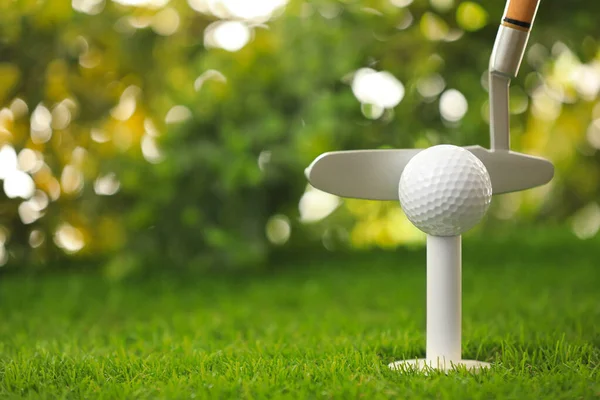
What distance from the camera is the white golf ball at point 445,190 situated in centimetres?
138

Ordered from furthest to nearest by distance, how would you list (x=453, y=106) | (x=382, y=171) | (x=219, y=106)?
(x=219, y=106) < (x=453, y=106) < (x=382, y=171)

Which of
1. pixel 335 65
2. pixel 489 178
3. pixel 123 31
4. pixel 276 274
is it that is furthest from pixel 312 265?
pixel 489 178

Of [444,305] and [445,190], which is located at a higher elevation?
[445,190]

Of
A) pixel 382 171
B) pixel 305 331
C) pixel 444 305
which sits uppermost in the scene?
pixel 382 171

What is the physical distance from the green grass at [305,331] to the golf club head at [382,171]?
1.40 feet

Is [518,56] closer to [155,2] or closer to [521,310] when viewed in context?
[521,310]

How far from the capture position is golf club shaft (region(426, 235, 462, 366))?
142cm

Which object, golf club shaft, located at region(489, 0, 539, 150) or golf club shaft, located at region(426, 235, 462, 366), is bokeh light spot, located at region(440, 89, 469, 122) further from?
golf club shaft, located at region(426, 235, 462, 366)

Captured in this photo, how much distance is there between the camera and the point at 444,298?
55.9 inches

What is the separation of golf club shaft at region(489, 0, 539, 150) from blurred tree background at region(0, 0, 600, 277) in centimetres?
125

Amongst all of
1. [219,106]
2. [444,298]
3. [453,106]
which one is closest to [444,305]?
[444,298]

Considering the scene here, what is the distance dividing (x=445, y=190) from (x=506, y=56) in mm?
359

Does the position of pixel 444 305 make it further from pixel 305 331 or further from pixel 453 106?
pixel 453 106

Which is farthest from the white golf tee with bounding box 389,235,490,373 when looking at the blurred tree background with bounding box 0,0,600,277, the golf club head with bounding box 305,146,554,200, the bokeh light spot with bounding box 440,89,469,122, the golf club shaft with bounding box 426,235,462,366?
the bokeh light spot with bounding box 440,89,469,122
